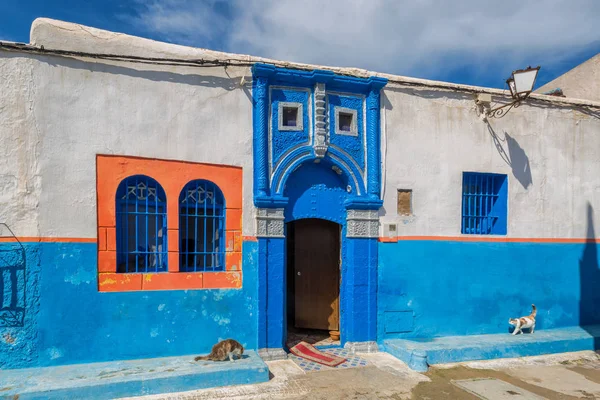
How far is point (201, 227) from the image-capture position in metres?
6.59

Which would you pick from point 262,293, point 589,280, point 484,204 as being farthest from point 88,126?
point 589,280

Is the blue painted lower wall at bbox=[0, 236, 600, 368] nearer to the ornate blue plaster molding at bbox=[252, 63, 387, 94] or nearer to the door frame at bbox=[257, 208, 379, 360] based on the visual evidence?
the door frame at bbox=[257, 208, 379, 360]

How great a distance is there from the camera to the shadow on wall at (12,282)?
5434 mm

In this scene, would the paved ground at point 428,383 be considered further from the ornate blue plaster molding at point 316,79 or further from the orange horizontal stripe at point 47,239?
the ornate blue plaster molding at point 316,79

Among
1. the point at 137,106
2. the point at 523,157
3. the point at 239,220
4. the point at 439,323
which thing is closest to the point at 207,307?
the point at 239,220

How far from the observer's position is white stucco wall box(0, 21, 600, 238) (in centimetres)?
559

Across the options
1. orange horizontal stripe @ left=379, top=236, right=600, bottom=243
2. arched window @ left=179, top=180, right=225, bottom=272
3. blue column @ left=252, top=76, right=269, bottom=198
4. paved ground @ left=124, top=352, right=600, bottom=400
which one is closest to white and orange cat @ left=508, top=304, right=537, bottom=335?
paved ground @ left=124, top=352, right=600, bottom=400

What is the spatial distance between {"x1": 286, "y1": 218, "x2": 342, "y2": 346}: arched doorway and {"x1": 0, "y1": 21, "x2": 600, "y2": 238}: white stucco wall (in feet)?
4.13

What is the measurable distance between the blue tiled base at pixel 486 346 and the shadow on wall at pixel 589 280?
0.55 metres

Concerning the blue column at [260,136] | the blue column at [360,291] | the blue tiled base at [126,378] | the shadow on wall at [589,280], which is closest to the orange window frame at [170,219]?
the blue column at [260,136]

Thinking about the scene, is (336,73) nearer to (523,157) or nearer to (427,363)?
(523,157)

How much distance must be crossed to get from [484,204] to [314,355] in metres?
4.37

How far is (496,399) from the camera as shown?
18.3ft

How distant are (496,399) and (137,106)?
6.26 meters
